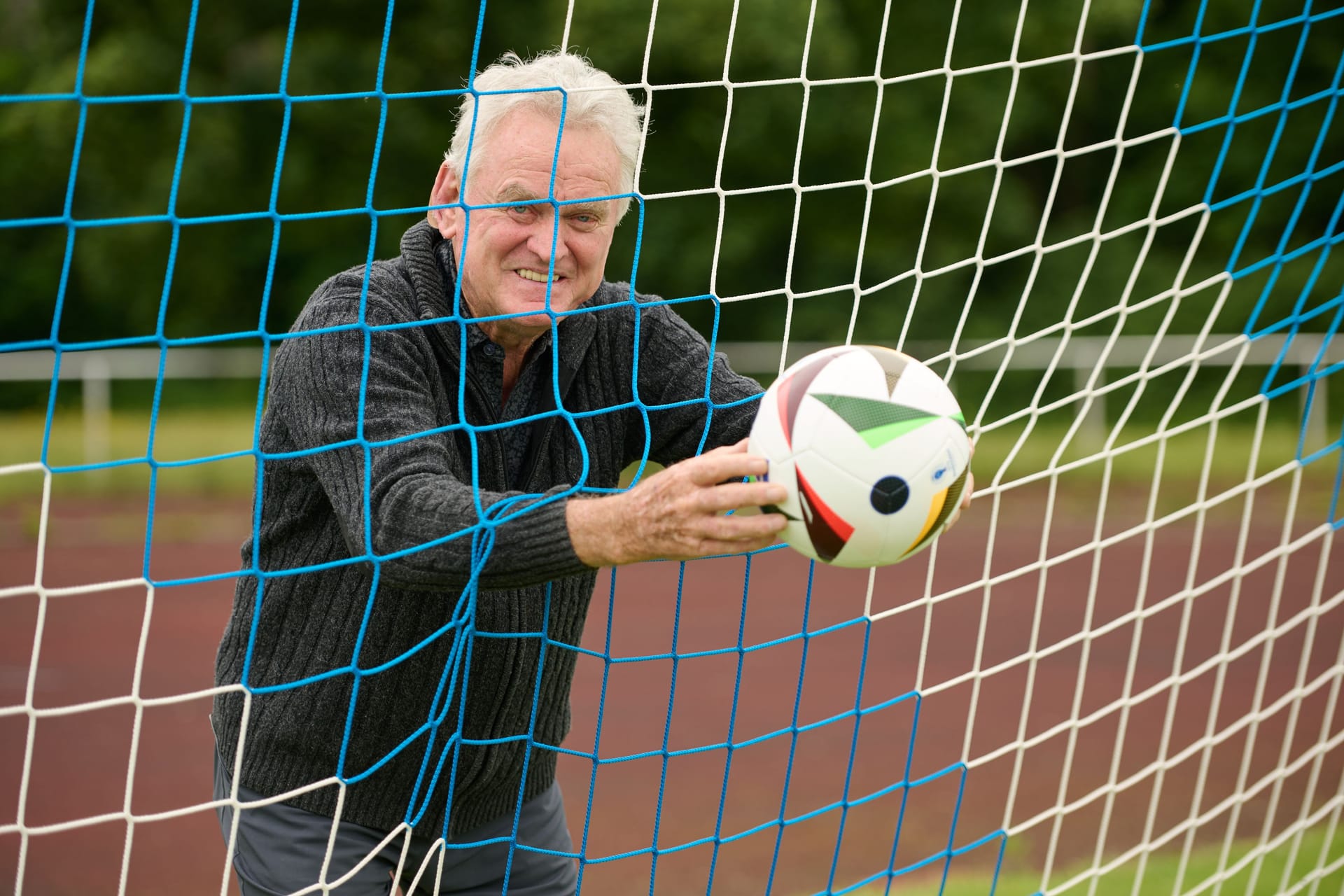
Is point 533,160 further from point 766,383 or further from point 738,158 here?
point 738,158

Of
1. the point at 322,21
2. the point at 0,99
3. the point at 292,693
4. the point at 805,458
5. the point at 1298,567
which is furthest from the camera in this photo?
the point at 322,21

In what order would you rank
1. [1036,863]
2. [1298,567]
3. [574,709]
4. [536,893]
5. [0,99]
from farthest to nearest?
[1298,567], [574,709], [1036,863], [536,893], [0,99]

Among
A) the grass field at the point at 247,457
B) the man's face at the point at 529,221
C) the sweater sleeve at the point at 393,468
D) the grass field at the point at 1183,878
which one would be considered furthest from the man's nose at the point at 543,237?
the grass field at the point at 247,457

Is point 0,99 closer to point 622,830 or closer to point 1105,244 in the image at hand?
point 622,830

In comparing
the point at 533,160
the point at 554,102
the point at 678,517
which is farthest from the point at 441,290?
the point at 678,517

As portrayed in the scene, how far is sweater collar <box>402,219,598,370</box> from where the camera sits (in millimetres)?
2475

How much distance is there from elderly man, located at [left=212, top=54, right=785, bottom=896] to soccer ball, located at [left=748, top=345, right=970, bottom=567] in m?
0.11

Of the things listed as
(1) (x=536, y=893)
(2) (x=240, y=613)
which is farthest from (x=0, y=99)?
(1) (x=536, y=893)

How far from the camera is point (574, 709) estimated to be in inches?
262

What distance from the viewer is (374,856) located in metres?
2.59

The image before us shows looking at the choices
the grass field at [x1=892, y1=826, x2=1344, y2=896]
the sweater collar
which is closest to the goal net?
the grass field at [x1=892, y1=826, x2=1344, y2=896]

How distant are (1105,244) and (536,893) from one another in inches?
529

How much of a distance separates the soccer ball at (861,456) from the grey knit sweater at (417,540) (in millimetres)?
378

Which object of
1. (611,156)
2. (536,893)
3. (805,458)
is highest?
(611,156)
